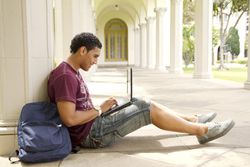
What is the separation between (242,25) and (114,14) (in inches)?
956

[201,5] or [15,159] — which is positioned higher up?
[201,5]

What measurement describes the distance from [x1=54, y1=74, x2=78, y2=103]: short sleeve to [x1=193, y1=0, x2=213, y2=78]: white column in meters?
12.1

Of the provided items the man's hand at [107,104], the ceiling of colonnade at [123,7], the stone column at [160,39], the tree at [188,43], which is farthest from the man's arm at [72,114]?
the tree at [188,43]

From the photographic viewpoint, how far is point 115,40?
149ft

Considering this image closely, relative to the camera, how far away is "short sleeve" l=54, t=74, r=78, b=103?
11.3 feet

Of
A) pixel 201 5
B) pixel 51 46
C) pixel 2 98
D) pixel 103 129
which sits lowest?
pixel 103 129

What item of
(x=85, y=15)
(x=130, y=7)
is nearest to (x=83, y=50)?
(x=85, y=15)

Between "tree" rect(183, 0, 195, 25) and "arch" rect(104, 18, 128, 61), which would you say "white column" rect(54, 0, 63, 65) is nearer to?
"tree" rect(183, 0, 195, 25)

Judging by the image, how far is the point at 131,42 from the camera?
142 ft

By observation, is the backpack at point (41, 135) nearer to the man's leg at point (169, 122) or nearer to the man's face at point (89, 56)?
the man's face at point (89, 56)

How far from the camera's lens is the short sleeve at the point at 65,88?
343 cm

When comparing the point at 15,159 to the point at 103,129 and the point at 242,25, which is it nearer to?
the point at 103,129

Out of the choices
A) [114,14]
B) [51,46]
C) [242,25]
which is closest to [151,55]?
[114,14]

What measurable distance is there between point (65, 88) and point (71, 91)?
0.22 feet
